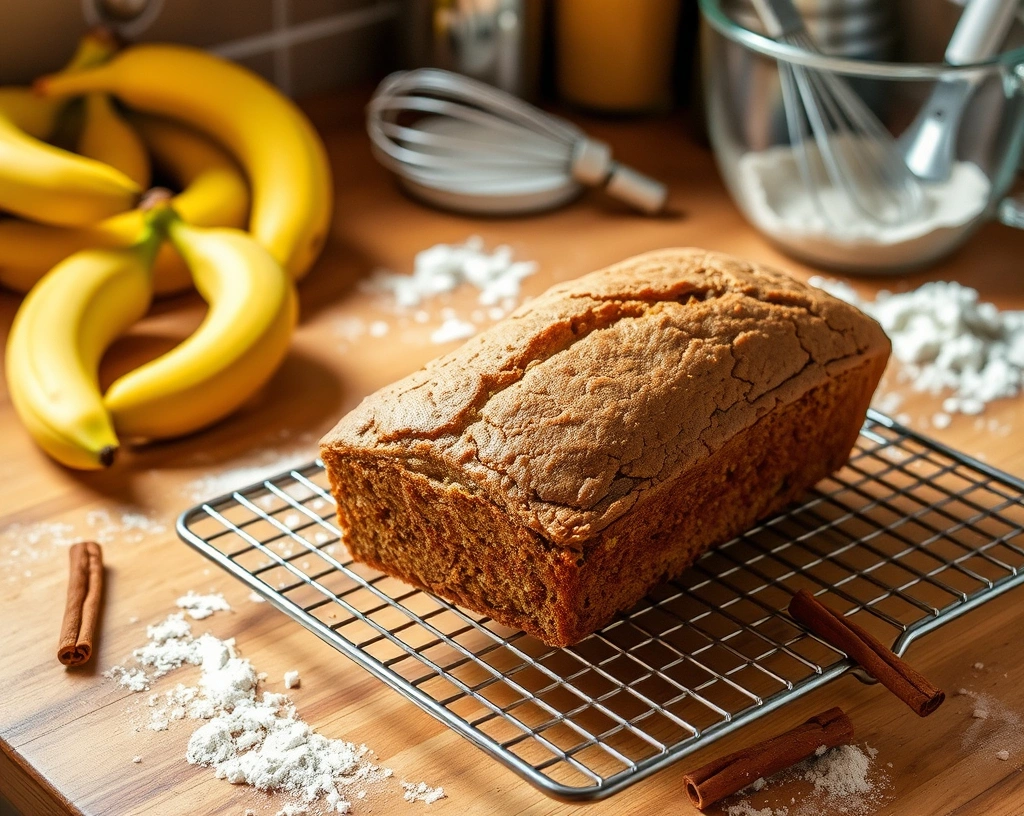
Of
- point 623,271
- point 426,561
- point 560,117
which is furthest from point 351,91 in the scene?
point 426,561

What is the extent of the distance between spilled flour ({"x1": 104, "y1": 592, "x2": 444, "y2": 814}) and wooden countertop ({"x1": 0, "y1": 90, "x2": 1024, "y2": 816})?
0.03ft

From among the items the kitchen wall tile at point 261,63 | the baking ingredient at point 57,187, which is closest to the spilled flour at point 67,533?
the baking ingredient at point 57,187

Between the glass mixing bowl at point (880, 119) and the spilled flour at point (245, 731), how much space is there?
0.90 m

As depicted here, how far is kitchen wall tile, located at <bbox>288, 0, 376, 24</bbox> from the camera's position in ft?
5.95

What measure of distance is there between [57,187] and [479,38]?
28.7 inches

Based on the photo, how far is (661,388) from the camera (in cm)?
93

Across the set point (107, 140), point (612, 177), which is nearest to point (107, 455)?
point (107, 140)

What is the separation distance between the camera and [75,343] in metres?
1.20

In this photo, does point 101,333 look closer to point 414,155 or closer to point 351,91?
point 414,155

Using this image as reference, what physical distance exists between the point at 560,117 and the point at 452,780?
1.29m

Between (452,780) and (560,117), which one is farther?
(560,117)

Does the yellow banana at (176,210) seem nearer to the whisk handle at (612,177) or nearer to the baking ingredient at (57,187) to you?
the baking ingredient at (57,187)

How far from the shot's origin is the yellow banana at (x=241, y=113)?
4.71ft

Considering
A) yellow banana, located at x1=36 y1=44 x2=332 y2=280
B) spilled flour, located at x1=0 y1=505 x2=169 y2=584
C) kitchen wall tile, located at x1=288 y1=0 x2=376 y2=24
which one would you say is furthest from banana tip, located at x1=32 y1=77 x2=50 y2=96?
spilled flour, located at x1=0 y1=505 x2=169 y2=584
